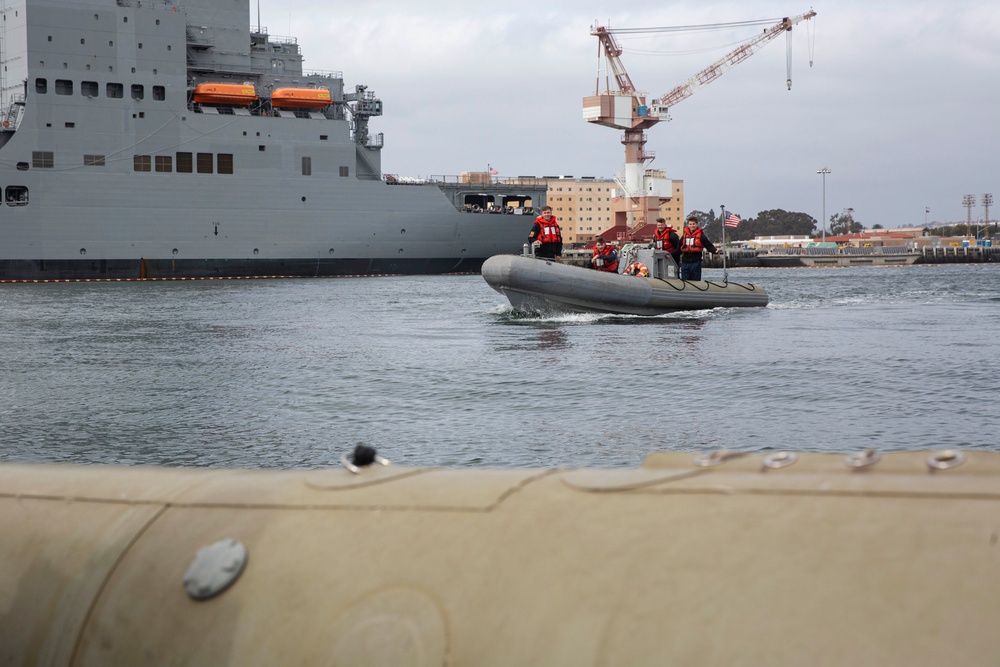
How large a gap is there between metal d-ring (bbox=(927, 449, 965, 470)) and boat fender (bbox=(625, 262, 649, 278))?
15.4m

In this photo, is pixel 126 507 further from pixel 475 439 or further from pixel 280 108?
pixel 280 108

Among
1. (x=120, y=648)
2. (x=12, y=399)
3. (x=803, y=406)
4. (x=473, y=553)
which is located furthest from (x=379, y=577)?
(x=12, y=399)

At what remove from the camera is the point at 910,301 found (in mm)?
22719

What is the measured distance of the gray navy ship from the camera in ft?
115

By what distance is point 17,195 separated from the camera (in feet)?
114

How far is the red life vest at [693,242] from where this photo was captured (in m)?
17.0

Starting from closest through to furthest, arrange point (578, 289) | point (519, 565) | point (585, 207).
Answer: point (519, 565) → point (578, 289) → point (585, 207)

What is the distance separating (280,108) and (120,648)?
132 feet

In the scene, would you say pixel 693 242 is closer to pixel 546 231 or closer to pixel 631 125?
pixel 546 231

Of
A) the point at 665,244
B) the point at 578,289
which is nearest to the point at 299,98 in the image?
the point at 665,244

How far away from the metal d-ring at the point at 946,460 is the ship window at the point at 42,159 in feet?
125

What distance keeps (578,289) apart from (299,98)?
2692 centimetres

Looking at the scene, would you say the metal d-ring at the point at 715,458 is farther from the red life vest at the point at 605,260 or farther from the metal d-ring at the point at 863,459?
the red life vest at the point at 605,260

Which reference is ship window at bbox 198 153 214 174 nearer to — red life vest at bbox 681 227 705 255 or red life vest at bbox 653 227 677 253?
red life vest at bbox 653 227 677 253
